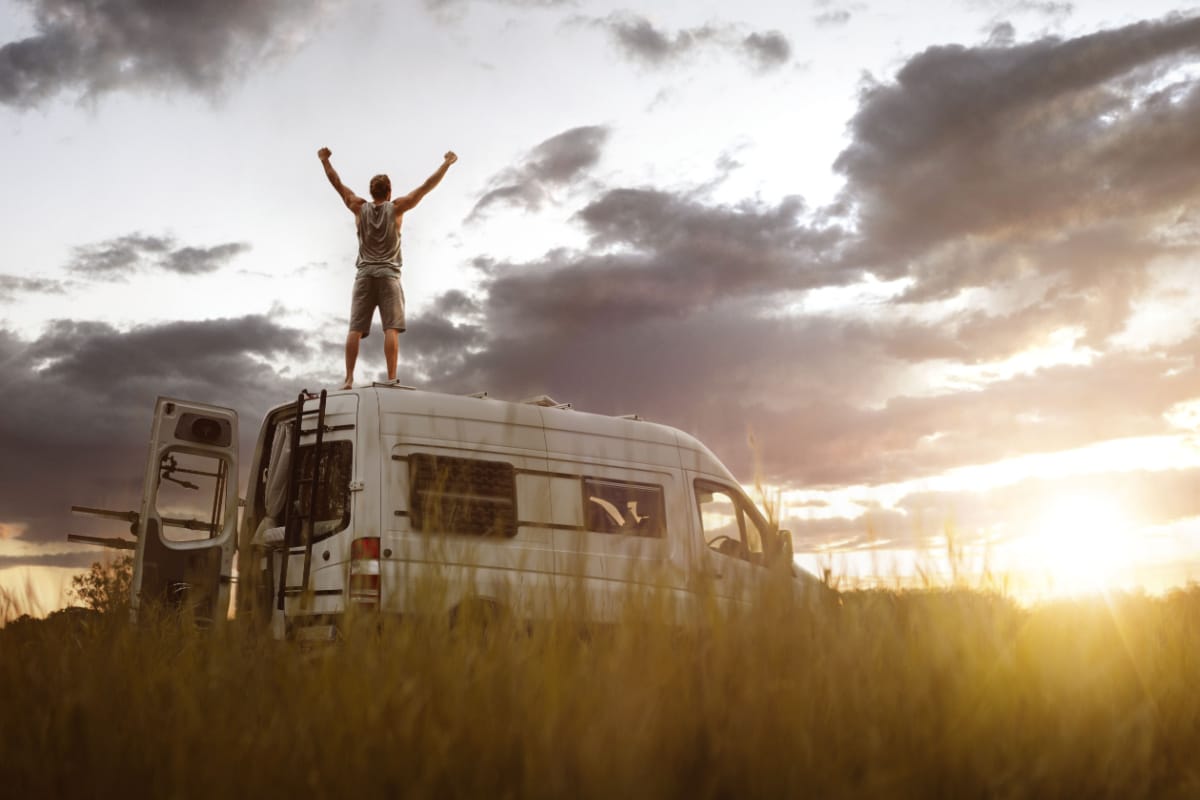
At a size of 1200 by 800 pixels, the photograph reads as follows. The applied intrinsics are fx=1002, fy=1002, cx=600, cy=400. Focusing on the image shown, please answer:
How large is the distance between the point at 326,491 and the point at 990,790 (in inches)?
248

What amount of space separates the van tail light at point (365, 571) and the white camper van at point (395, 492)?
1cm

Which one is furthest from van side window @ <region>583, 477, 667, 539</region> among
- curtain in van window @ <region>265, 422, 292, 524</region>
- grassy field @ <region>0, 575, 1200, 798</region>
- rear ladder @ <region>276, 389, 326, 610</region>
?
grassy field @ <region>0, 575, 1200, 798</region>

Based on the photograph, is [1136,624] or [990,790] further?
[1136,624]

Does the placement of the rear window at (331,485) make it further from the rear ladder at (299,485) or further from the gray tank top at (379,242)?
Answer: the gray tank top at (379,242)

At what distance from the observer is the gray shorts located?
459 inches

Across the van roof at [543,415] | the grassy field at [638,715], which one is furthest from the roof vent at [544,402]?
the grassy field at [638,715]

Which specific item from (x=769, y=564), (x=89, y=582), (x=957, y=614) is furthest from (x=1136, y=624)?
(x=89, y=582)

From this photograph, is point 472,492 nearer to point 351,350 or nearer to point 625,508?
point 625,508

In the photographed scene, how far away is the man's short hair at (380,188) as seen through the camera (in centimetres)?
1196

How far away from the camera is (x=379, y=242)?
38.4 feet

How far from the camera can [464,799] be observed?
3088 millimetres

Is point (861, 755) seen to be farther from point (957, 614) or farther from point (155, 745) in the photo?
point (155, 745)

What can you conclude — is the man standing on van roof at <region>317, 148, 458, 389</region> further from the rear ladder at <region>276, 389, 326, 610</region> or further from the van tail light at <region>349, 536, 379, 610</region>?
the van tail light at <region>349, 536, 379, 610</region>

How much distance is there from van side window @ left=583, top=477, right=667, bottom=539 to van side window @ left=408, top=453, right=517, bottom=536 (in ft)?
3.18
